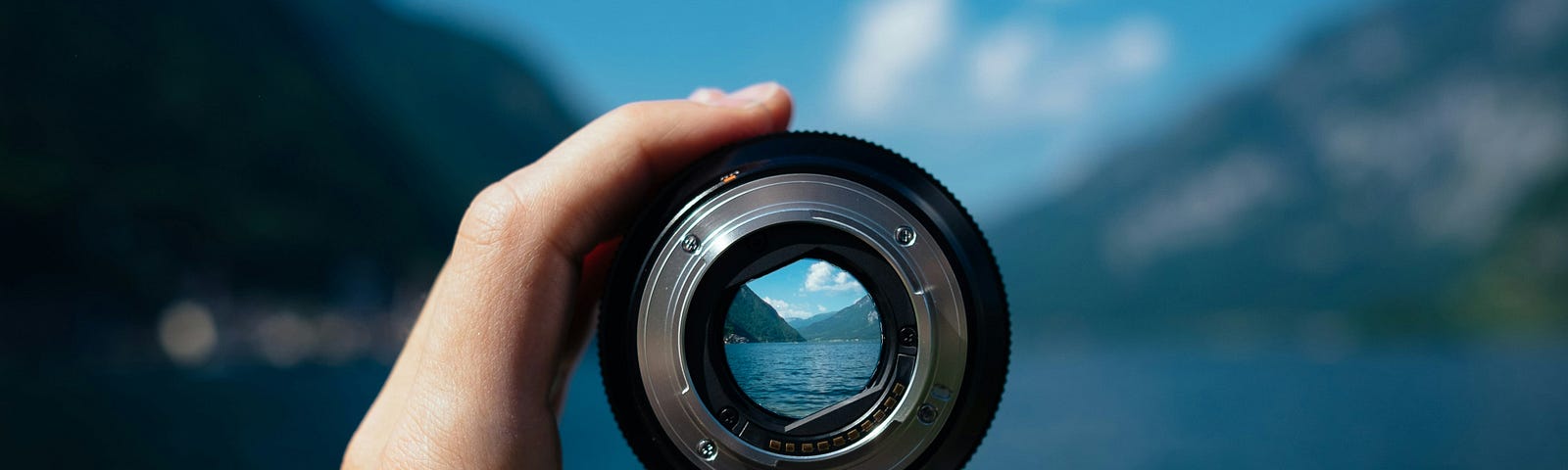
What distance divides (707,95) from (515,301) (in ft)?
2.82

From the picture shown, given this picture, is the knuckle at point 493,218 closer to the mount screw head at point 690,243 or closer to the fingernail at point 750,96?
the mount screw head at point 690,243

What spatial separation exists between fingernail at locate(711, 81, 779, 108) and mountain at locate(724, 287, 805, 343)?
62 cm

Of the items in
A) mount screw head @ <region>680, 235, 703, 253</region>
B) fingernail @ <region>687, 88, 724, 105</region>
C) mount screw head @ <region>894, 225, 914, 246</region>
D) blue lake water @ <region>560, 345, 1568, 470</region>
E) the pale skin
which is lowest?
the pale skin

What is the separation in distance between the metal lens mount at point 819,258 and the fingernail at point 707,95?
379mm

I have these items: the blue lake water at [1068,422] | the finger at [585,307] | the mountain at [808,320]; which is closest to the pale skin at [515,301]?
the finger at [585,307]

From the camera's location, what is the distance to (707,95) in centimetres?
285

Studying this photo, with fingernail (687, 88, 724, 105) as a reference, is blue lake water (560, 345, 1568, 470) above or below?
above

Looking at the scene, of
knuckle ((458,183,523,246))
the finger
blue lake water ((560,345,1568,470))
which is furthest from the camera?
blue lake water ((560,345,1568,470))

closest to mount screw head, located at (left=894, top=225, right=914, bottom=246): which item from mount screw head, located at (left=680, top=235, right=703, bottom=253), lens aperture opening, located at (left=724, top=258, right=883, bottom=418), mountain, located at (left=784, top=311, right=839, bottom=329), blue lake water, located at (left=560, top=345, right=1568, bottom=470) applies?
lens aperture opening, located at (left=724, top=258, right=883, bottom=418)

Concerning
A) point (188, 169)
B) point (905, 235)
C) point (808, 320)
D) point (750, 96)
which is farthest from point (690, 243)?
point (188, 169)

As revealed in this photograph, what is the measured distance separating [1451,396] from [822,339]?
20389 cm

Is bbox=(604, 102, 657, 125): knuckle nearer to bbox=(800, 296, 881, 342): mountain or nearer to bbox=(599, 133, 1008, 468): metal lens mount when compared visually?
bbox=(599, 133, 1008, 468): metal lens mount

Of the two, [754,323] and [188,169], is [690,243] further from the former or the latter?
[188,169]

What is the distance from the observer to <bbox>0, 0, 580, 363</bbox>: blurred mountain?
95.8m
